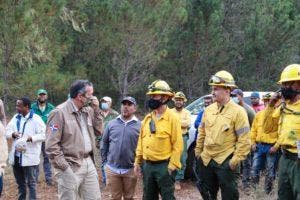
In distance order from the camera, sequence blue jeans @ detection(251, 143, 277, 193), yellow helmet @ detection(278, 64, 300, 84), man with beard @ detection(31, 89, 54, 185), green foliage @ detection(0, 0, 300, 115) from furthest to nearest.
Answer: green foliage @ detection(0, 0, 300, 115)
man with beard @ detection(31, 89, 54, 185)
blue jeans @ detection(251, 143, 277, 193)
yellow helmet @ detection(278, 64, 300, 84)

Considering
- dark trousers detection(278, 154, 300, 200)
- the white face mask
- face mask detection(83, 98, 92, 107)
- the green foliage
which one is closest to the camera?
dark trousers detection(278, 154, 300, 200)

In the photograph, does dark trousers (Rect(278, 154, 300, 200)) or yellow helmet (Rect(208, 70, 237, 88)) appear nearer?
dark trousers (Rect(278, 154, 300, 200))

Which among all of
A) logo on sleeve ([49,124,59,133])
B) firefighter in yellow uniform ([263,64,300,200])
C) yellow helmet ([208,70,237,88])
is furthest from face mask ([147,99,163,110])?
firefighter in yellow uniform ([263,64,300,200])

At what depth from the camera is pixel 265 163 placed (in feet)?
28.1

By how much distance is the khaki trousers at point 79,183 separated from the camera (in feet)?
18.7

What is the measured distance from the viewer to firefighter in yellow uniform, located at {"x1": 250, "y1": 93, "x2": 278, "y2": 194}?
7.98 metres

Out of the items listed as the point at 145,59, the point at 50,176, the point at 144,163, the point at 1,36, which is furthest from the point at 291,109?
the point at 145,59

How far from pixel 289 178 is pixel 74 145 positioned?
2.38 m

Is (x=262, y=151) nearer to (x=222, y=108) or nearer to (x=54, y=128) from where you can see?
(x=222, y=108)

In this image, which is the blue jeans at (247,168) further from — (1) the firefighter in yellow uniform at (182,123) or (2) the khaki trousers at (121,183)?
(2) the khaki trousers at (121,183)

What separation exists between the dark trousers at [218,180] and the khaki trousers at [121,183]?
96 centimetres

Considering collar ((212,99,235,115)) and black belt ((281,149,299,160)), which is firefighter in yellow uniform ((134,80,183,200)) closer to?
collar ((212,99,235,115))

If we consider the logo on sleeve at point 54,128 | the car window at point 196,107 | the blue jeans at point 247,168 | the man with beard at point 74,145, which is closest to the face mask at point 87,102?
the man with beard at point 74,145

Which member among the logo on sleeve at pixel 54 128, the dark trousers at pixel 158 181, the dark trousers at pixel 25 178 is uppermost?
the logo on sleeve at pixel 54 128
